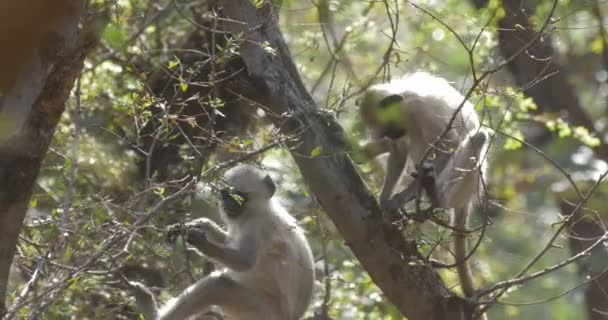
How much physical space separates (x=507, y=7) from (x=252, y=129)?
196cm

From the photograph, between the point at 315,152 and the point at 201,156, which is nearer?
the point at 201,156

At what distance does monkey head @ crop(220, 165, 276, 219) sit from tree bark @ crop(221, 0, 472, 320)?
1.72 feet

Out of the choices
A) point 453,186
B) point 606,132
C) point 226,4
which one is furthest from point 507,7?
point 606,132

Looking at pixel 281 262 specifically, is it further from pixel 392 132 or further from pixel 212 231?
pixel 392 132

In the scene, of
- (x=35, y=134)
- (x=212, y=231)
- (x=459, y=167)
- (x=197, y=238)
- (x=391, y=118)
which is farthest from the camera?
(x=391, y=118)

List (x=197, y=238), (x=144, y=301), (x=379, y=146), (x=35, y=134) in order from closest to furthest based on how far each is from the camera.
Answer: (x=35, y=134)
(x=197, y=238)
(x=144, y=301)
(x=379, y=146)

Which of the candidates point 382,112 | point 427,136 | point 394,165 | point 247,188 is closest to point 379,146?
point 394,165

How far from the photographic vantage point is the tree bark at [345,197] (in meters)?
3.84

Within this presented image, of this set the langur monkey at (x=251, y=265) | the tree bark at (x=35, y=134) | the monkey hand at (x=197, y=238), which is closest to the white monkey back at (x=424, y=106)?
the langur monkey at (x=251, y=265)

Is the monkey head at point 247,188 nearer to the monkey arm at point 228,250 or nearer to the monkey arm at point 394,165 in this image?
the monkey arm at point 228,250

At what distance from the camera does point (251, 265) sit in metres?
4.09

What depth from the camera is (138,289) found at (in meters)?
3.98

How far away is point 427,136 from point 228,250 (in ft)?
4.98

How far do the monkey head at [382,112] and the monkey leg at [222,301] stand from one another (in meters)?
1.19
